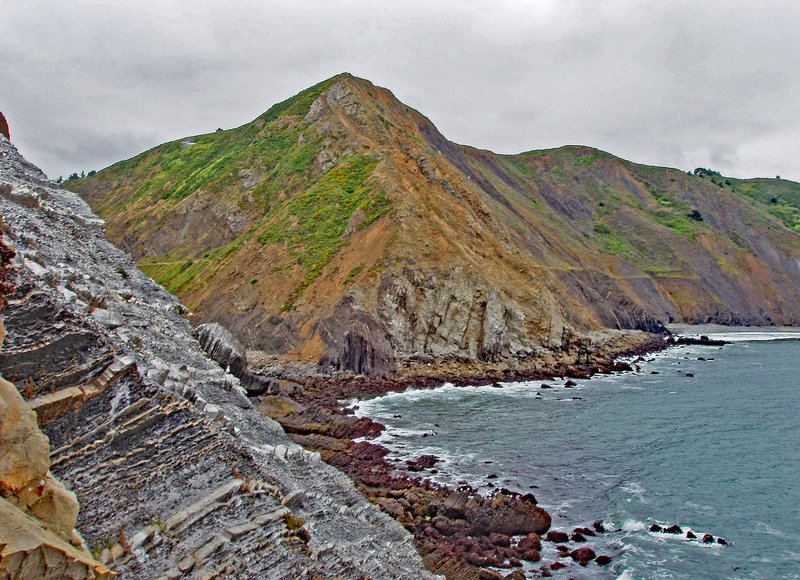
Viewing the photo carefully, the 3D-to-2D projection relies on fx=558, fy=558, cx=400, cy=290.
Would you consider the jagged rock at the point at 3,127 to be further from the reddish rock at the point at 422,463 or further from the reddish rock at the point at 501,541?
the reddish rock at the point at 501,541

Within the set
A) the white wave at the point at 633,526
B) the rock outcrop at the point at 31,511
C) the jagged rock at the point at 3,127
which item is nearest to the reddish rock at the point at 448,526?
the white wave at the point at 633,526

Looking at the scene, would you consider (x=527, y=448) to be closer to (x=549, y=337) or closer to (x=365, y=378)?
(x=365, y=378)

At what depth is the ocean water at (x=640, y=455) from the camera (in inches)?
752

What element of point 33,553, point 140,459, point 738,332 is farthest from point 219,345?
point 738,332

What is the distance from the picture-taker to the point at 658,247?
5123 inches

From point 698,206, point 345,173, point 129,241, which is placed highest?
point 698,206

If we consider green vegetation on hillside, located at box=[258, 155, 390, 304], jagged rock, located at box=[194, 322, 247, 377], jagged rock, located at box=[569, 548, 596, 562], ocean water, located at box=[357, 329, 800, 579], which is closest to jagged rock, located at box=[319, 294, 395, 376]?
ocean water, located at box=[357, 329, 800, 579]

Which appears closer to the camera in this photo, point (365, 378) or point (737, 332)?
point (365, 378)

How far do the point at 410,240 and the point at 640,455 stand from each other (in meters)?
35.8

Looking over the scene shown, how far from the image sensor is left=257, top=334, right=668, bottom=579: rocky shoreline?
17766 mm

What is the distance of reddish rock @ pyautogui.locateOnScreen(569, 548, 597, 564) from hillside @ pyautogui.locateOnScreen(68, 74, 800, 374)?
32.0 metres

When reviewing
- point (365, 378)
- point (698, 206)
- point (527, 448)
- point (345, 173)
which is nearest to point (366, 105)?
point (345, 173)

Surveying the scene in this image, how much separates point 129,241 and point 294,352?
2213 inches

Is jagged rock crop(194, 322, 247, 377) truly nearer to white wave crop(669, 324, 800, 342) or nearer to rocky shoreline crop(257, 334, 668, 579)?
rocky shoreline crop(257, 334, 668, 579)
